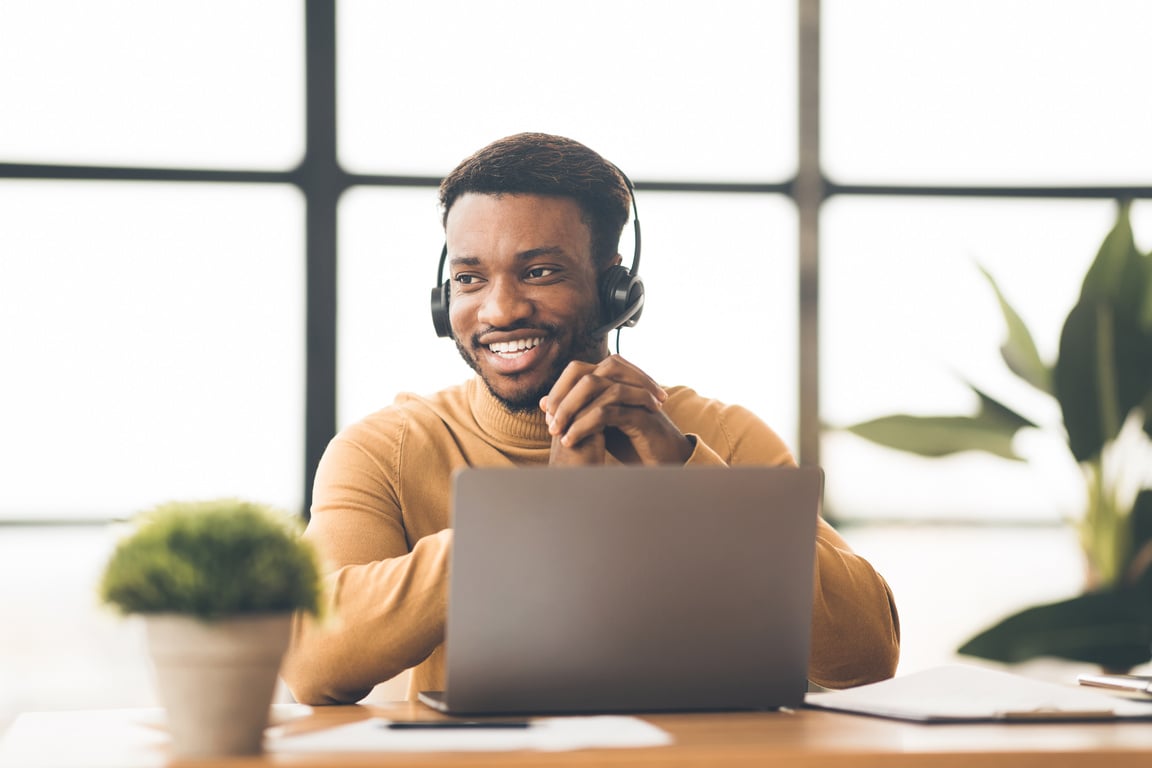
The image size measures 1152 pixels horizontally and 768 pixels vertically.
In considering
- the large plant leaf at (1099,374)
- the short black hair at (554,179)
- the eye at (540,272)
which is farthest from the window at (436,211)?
the eye at (540,272)

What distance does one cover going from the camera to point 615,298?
6.50 ft

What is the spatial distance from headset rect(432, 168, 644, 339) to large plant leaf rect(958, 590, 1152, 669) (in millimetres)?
1576

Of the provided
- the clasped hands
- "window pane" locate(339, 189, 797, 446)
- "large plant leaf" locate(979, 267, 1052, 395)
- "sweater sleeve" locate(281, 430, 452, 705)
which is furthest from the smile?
"large plant leaf" locate(979, 267, 1052, 395)

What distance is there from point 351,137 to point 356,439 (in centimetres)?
148

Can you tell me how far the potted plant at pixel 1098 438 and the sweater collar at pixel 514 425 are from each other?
1.34 m

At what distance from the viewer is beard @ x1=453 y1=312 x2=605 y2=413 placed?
196 cm

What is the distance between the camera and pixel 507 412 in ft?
6.50

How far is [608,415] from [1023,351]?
73.0 inches

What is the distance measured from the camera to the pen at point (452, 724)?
1.04m

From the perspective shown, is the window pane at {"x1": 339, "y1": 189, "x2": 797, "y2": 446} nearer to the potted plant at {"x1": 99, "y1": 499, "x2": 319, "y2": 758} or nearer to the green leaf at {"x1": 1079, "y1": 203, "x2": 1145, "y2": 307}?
the green leaf at {"x1": 1079, "y1": 203, "x2": 1145, "y2": 307}

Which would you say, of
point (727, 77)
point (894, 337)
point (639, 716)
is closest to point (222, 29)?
point (727, 77)

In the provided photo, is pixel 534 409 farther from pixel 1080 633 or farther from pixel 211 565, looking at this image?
pixel 1080 633

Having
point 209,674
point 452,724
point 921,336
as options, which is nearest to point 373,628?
point 452,724

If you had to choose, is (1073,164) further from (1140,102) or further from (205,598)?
(205,598)
